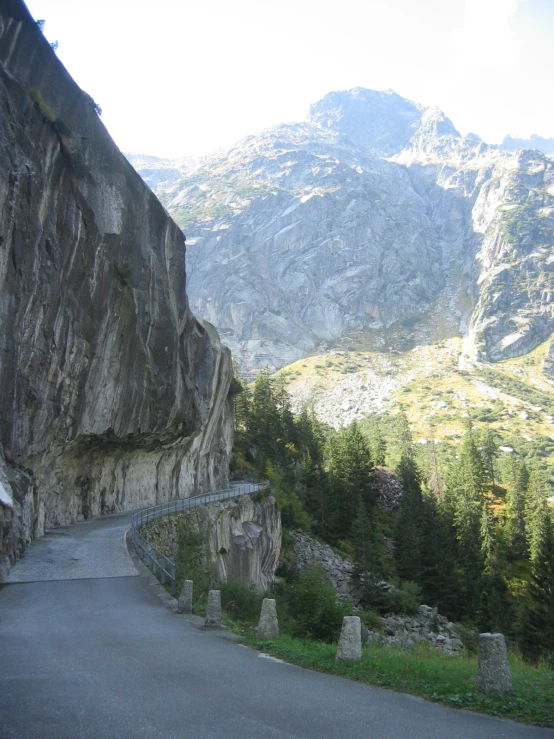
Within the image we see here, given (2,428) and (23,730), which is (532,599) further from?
(23,730)

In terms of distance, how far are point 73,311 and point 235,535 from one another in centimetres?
1917

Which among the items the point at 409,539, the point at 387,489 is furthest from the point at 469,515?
the point at 387,489

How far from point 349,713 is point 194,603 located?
8.34 metres

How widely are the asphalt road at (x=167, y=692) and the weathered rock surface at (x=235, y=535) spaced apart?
1160 cm

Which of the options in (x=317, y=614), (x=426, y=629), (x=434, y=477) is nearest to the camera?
(x=317, y=614)

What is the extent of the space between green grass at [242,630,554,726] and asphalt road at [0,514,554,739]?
0.98ft

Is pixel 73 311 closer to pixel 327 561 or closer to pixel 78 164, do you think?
pixel 78 164

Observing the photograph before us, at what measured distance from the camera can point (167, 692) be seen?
309 inches

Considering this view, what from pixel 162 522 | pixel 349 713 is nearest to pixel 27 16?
pixel 162 522

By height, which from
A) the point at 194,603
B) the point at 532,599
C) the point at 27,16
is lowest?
the point at 532,599

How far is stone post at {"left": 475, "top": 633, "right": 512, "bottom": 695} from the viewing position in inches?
312

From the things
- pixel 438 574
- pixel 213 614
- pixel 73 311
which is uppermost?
pixel 73 311

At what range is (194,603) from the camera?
14.9 metres

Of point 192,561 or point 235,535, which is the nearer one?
point 192,561
